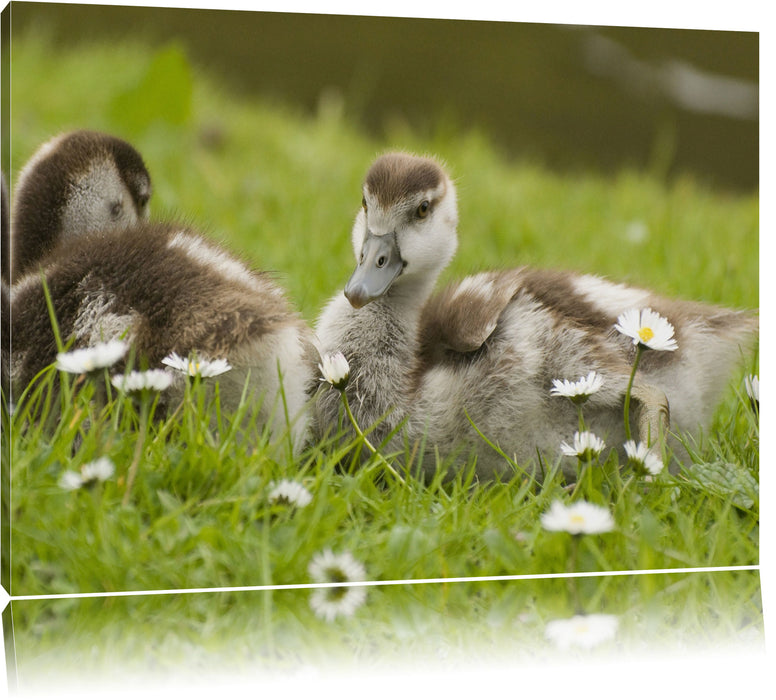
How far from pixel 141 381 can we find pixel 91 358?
9 centimetres

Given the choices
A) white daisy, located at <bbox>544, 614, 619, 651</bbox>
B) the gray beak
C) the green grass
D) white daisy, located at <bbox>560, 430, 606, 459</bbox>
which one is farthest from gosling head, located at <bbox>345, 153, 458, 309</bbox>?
white daisy, located at <bbox>544, 614, 619, 651</bbox>

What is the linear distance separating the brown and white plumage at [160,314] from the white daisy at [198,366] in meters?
0.02

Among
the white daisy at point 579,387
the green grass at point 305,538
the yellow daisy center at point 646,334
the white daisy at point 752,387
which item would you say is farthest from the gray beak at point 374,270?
the white daisy at point 752,387

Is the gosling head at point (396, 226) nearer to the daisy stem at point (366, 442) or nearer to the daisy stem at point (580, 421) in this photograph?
the daisy stem at point (366, 442)

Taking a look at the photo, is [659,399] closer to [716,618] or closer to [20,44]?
[716,618]

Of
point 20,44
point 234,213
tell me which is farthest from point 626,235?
point 20,44

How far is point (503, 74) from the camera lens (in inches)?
96.8

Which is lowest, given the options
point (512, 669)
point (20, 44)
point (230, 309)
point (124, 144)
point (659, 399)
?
point (512, 669)

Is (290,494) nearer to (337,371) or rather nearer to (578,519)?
(337,371)

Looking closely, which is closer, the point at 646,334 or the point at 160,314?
the point at 160,314

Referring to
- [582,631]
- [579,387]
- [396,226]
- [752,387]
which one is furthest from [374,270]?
[752,387]

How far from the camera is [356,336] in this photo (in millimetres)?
2256

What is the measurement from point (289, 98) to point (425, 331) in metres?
0.79

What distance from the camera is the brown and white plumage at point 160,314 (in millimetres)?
1953
